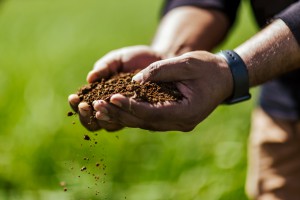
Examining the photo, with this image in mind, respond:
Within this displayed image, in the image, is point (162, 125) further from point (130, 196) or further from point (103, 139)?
point (103, 139)

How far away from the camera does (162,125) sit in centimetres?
228

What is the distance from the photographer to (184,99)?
231 cm

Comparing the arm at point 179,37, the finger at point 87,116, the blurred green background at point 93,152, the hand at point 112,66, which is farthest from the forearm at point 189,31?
the finger at point 87,116

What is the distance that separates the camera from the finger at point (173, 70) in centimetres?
232

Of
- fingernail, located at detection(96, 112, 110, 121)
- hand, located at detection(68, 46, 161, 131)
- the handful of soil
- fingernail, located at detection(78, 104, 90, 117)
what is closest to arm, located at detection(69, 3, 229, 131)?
hand, located at detection(68, 46, 161, 131)

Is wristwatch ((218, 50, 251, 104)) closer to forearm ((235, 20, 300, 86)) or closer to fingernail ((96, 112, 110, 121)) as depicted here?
forearm ((235, 20, 300, 86))

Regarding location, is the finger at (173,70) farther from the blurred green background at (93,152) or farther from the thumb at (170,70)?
the blurred green background at (93,152)

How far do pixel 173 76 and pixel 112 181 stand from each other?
5.27ft

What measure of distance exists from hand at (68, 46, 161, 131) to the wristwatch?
0.43 meters

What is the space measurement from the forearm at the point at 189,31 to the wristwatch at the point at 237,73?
29.6 inches

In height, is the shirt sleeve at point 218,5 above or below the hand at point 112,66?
above

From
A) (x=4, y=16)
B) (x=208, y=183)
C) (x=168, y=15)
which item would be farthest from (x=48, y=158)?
(x=4, y=16)

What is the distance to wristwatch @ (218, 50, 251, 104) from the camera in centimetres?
245

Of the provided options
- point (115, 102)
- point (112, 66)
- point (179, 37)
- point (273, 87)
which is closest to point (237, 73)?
point (115, 102)
